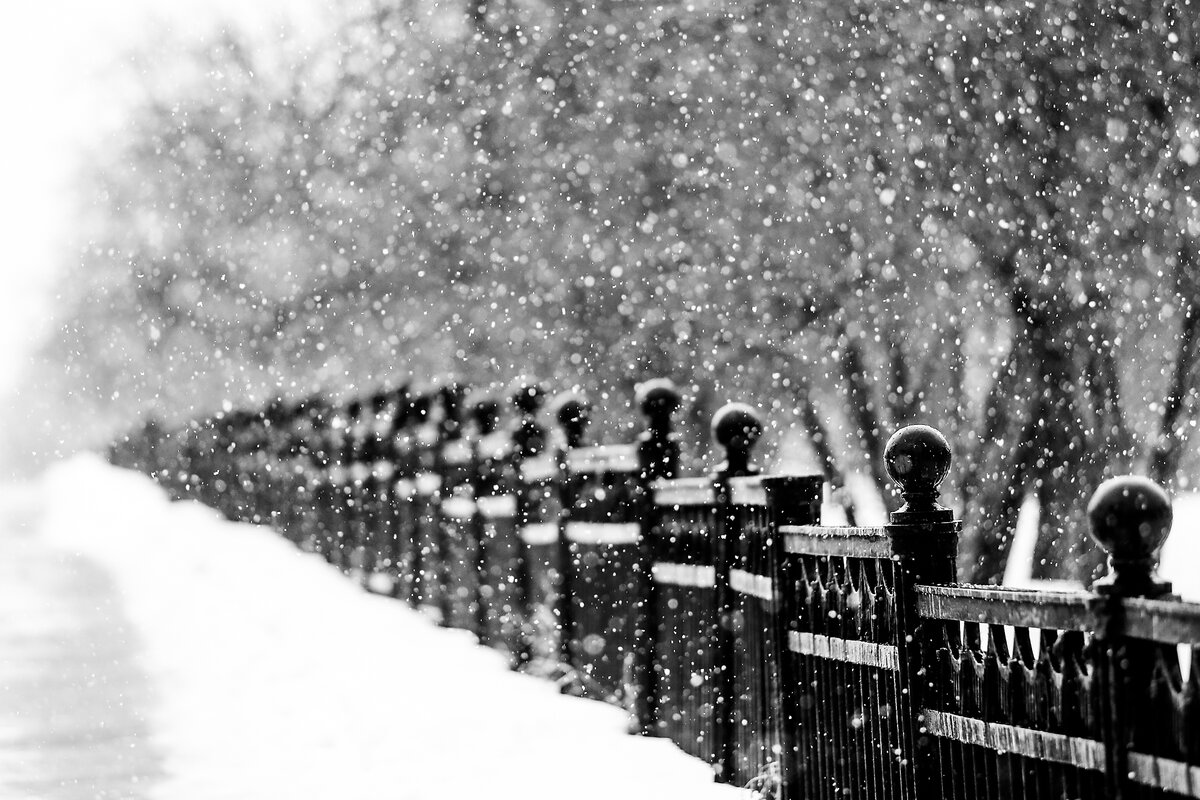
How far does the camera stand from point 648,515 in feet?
25.9

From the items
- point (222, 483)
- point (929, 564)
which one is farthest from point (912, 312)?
point (222, 483)

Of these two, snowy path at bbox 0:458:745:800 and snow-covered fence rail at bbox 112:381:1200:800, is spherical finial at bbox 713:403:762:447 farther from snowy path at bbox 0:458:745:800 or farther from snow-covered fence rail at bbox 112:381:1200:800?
snowy path at bbox 0:458:745:800

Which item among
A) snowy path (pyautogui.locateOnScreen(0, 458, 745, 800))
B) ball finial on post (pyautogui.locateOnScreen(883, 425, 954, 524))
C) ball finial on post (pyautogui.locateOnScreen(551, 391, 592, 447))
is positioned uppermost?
ball finial on post (pyautogui.locateOnScreen(551, 391, 592, 447))

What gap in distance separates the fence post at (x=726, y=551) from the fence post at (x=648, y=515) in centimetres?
90

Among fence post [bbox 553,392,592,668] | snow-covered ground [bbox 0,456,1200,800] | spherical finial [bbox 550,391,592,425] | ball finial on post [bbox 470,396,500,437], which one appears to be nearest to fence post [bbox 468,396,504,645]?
ball finial on post [bbox 470,396,500,437]

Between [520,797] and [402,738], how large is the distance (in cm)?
163

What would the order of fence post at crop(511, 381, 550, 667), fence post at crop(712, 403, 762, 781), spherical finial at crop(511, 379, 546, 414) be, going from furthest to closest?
1. spherical finial at crop(511, 379, 546, 414)
2. fence post at crop(511, 381, 550, 667)
3. fence post at crop(712, 403, 762, 781)

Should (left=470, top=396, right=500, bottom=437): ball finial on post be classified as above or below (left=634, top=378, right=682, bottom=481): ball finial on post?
above

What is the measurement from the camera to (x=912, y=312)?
486 inches

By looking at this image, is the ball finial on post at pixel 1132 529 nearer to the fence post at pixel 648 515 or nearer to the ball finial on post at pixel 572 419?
the fence post at pixel 648 515

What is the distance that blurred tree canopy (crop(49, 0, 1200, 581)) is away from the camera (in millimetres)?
10586

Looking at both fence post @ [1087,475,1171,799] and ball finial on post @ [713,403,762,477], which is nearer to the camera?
fence post @ [1087,475,1171,799]

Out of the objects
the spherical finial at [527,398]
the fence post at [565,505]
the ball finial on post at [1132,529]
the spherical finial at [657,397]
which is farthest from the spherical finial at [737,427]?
the spherical finial at [527,398]

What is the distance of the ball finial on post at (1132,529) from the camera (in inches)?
146
